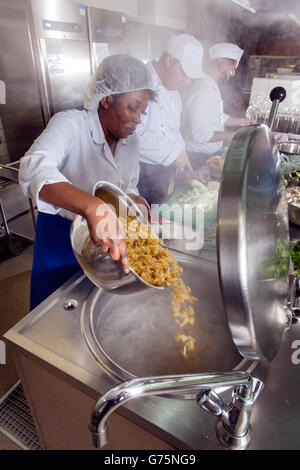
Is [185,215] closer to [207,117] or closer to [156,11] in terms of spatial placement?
[207,117]

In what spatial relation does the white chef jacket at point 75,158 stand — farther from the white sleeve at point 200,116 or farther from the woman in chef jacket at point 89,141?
the white sleeve at point 200,116

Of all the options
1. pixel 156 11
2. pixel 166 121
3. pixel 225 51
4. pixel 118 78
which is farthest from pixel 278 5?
pixel 156 11

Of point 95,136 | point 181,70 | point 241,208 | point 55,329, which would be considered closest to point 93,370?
point 55,329

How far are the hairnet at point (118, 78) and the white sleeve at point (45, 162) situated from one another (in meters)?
0.20

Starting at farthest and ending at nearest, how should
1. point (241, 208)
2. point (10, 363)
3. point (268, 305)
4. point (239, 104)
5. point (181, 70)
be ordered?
point (239, 104) → point (181, 70) → point (10, 363) → point (268, 305) → point (241, 208)

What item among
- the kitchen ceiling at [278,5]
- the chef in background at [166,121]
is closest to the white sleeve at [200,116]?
the chef in background at [166,121]

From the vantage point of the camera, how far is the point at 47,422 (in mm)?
1006

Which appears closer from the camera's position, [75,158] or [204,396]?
[204,396]

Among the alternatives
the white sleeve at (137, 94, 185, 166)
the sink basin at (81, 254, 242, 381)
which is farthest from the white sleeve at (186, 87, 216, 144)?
the sink basin at (81, 254, 242, 381)

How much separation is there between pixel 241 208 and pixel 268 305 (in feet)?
0.78

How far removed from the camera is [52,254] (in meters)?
1.36

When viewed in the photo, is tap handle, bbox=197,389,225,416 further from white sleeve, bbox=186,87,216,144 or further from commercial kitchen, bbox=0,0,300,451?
white sleeve, bbox=186,87,216,144

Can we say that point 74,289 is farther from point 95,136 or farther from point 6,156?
point 6,156

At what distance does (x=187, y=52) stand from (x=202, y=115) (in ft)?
2.47
